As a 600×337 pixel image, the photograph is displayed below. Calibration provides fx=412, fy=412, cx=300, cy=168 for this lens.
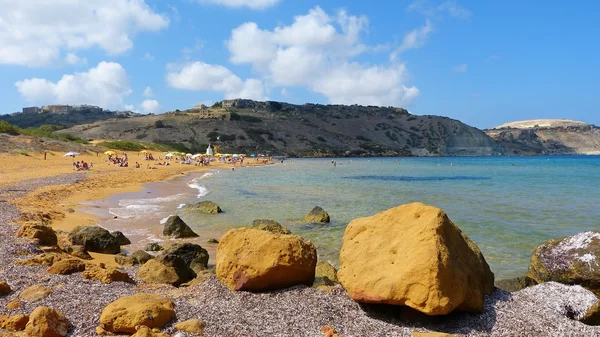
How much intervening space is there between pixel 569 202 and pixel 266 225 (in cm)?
1987

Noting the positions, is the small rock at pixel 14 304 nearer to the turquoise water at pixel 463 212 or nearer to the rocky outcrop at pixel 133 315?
the rocky outcrop at pixel 133 315

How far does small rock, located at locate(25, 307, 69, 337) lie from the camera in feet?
17.3

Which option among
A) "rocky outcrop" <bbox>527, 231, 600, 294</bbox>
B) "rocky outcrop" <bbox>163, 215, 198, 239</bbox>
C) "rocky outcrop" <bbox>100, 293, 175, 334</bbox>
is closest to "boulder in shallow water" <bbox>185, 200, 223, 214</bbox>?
A: "rocky outcrop" <bbox>163, 215, 198, 239</bbox>

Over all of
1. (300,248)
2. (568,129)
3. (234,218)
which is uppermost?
(568,129)

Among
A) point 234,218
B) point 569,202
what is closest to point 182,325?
point 234,218

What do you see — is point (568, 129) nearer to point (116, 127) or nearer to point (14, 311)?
point (116, 127)

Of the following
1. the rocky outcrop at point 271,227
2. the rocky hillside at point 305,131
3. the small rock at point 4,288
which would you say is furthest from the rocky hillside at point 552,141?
the small rock at point 4,288

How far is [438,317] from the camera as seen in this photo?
6.05 metres

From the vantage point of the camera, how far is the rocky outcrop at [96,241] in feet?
38.1

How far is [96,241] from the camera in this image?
11695 millimetres

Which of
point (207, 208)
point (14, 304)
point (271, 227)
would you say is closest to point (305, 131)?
point (207, 208)

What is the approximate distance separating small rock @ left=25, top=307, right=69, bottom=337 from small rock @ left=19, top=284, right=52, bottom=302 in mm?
1113

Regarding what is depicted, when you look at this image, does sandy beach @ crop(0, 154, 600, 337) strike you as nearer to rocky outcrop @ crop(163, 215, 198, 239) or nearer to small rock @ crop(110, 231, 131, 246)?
small rock @ crop(110, 231, 131, 246)

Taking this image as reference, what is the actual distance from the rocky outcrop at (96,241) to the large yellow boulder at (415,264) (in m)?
7.65
